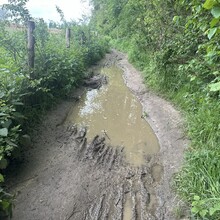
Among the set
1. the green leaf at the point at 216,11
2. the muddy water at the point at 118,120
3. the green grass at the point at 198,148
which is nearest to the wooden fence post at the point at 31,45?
the muddy water at the point at 118,120

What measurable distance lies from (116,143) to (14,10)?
3714 millimetres

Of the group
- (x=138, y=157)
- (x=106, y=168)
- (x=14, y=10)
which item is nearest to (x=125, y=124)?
(x=138, y=157)

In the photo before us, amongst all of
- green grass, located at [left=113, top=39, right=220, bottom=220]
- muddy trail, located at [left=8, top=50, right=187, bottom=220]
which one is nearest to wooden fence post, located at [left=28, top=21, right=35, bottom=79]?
muddy trail, located at [left=8, top=50, right=187, bottom=220]

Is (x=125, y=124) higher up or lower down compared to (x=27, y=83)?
lower down

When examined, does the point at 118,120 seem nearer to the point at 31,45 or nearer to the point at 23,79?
the point at 23,79

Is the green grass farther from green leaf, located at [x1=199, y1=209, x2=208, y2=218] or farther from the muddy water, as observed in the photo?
the muddy water

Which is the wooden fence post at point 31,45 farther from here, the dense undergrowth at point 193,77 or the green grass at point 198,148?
the green grass at point 198,148

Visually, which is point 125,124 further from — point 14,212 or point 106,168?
point 14,212

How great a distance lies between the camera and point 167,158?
13.1 ft

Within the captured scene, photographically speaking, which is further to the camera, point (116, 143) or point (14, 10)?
point (14, 10)

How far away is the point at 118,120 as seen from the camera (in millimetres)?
5652

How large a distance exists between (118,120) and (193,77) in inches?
103

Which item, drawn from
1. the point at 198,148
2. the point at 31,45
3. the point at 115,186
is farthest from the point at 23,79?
the point at 198,148

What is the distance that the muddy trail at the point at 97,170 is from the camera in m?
2.95
